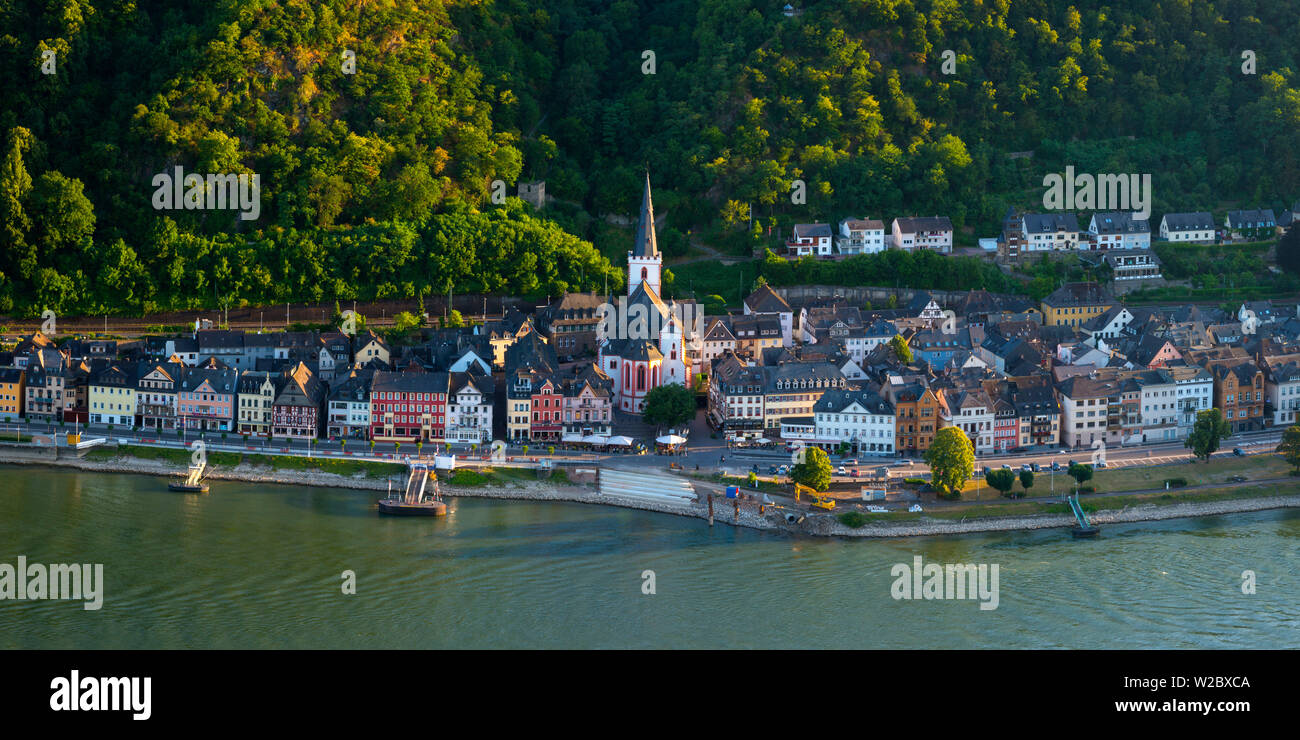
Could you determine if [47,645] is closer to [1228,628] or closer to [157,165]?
[1228,628]

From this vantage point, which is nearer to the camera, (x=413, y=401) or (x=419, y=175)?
(x=413, y=401)

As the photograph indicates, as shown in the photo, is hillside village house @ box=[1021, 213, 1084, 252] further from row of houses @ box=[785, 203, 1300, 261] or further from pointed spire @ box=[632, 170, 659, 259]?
pointed spire @ box=[632, 170, 659, 259]

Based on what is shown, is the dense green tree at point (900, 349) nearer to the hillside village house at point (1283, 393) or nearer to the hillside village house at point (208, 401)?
the hillside village house at point (1283, 393)

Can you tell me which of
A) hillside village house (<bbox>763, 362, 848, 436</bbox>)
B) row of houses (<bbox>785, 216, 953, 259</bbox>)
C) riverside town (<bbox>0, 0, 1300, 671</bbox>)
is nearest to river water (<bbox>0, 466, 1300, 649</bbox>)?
riverside town (<bbox>0, 0, 1300, 671</bbox>)

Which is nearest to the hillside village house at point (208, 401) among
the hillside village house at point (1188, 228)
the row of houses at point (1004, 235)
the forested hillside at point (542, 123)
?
the forested hillside at point (542, 123)

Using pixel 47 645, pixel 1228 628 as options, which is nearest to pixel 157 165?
pixel 47 645

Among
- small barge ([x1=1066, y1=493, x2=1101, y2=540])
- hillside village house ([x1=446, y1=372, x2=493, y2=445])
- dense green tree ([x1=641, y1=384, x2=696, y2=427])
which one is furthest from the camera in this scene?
hillside village house ([x1=446, y1=372, x2=493, y2=445])
